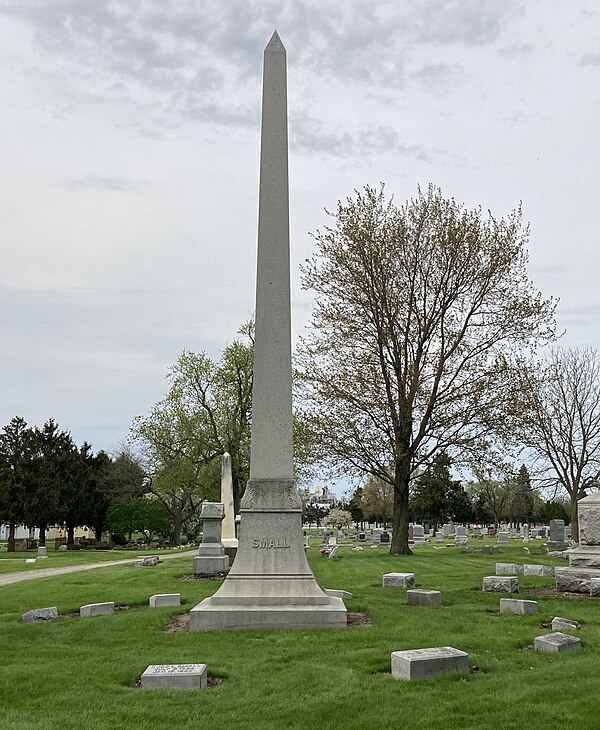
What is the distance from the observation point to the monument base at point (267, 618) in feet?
29.8

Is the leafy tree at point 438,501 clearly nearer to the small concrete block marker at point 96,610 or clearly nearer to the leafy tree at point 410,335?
the leafy tree at point 410,335

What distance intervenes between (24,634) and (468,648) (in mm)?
5838

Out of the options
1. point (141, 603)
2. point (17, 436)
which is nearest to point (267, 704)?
point (141, 603)

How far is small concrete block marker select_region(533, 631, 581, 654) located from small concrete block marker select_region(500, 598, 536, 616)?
2.64m

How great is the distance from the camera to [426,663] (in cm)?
638

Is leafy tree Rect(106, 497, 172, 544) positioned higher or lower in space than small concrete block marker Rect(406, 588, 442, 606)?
lower

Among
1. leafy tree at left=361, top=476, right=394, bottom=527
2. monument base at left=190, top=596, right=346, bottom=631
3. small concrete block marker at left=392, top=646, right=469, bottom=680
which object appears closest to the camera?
small concrete block marker at left=392, top=646, right=469, bottom=680

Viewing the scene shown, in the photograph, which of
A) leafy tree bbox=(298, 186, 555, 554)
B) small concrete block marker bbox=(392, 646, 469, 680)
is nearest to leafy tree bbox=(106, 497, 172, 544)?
leafy tree bbox=(298, 186, 555, 554)

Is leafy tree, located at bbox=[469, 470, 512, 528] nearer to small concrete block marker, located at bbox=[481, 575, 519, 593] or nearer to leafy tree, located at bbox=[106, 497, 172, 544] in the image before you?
leafy tree, located at bbox=[106, 497, 172, 544]

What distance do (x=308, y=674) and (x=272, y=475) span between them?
12.0 ft

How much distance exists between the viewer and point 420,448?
2530 cm

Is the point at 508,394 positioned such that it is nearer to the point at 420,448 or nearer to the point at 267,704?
the point at 420,448

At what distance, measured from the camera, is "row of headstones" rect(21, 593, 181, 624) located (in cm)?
1080

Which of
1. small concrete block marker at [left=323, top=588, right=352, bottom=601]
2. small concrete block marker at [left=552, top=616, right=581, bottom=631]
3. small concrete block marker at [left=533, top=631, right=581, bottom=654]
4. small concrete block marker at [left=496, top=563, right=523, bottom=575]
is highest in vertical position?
small concrete block marker at [left=533, top=631, right=581, bottom=654]
